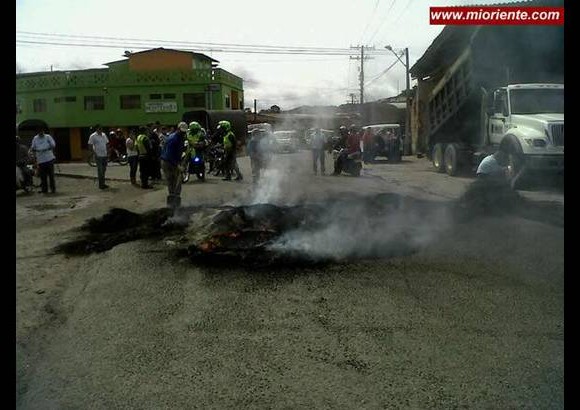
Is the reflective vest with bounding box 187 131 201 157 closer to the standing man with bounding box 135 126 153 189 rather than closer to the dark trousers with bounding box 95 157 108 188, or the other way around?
the standing man with bounding box 135 126 153 189

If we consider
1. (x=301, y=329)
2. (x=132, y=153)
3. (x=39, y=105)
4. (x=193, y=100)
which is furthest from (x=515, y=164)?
(x=39, y=105)

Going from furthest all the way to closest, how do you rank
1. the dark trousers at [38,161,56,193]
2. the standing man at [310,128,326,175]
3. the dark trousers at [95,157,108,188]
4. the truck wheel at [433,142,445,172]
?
the truck wheel at [433,142,445,172]
the standing man at [310,128,326,175]
the dark trousers at [95,157,108,188]
the dark trousers at [38,161,56,193]

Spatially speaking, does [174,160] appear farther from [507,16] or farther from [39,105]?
[39,105]

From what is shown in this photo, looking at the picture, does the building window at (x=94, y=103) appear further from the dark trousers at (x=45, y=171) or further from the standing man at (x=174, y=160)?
the standing man at (x=174, y=160)

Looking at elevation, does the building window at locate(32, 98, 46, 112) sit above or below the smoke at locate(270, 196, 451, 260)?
above

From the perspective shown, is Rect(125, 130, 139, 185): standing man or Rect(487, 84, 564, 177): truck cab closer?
Rect(487, 84, 564, 177): truck cab

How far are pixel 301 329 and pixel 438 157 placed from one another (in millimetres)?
15347

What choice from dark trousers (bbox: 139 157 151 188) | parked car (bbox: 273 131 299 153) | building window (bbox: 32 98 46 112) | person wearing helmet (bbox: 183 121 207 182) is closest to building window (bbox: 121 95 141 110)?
building window (bbox: 32 98 46 112)

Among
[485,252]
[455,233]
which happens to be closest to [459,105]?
[455,233]

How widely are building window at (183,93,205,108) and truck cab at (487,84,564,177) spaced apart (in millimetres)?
17221

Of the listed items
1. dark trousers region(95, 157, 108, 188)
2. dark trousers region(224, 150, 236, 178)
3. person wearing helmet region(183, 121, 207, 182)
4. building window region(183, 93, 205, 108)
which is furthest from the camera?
building window region(183, 93, 205, 108)

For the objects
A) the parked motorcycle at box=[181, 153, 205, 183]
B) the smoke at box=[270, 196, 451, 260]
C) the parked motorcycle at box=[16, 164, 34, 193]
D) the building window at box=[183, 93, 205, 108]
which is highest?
the building window at box=[183, 93, 205, 108]

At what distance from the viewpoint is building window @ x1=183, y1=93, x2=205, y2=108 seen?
26936 millimetres
